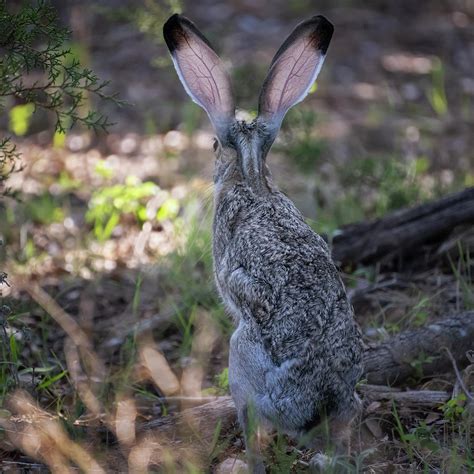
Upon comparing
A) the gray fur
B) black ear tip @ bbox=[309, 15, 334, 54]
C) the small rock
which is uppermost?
black ear tip @ bbox=[309, 15, 334, 54]

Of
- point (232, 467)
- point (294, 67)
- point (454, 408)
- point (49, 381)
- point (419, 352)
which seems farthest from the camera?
point (294, 67)

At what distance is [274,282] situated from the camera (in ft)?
15.9

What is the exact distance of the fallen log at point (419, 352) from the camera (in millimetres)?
5691

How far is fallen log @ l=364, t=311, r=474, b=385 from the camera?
18.7 ft

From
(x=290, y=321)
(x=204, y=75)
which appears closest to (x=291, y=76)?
(x=204, y=75)

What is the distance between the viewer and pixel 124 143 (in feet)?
33.5

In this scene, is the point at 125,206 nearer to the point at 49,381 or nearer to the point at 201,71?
the point at 201,71

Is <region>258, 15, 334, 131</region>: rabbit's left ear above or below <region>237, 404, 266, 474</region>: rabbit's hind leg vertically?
above

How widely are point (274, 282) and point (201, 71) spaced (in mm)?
1774

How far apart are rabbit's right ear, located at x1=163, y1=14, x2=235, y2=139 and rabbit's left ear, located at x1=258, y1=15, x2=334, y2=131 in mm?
255

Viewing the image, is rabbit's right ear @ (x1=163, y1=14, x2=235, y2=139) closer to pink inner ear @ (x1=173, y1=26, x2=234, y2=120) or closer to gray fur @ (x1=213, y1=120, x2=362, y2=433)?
pink inner ear @ (x1=173, y1=26, x2=234, y2=120)

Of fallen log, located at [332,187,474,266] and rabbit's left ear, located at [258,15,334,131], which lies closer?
rabbit's left ear, located at [258,15,334,131]

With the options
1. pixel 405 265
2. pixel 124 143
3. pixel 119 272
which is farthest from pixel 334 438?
pixel 124 143

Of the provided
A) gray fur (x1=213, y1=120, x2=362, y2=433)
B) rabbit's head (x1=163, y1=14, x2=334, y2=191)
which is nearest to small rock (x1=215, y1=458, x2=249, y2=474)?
gray fur (x1=213, y1=120, x2=362, y2=433)
